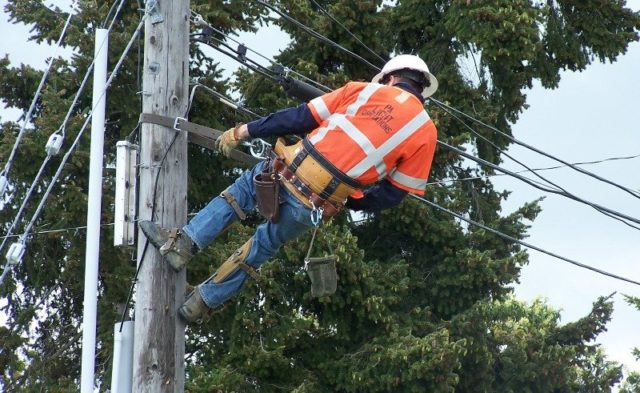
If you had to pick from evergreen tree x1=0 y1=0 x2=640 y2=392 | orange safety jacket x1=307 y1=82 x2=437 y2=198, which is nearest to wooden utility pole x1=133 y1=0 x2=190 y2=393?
orange safety jacket x1=307 y1=82 x2=437 y2=198

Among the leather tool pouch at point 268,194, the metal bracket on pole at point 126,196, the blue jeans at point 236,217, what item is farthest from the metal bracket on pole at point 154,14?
the leather tool pouch at point 268,194

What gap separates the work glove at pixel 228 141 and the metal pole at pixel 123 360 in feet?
4.21

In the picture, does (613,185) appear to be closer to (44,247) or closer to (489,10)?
(489,10)

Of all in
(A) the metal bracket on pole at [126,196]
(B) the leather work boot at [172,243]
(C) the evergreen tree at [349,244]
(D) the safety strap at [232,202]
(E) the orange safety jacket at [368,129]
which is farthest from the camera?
(C) the evergreen tree at [349,244]

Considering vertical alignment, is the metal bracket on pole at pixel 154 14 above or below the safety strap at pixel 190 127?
above

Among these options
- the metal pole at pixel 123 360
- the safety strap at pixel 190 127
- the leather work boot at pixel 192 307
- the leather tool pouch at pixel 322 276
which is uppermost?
the safety strap at pixel 190 127

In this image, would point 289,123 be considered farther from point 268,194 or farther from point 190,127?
point 190,127

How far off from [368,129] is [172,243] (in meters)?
1.45

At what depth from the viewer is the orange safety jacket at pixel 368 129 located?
831 cm

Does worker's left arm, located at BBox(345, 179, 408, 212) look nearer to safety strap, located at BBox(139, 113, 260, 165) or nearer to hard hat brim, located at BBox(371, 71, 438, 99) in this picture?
hard hat brim, located at BBox(371, 71, 438, 99)

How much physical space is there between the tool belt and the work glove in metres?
0.28

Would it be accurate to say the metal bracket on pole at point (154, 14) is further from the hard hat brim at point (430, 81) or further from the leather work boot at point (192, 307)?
the leather work boot at point (192, 307)

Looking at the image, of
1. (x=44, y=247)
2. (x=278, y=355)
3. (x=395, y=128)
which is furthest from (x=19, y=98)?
(x=395, y=128)

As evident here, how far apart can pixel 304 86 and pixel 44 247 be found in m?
6.92
